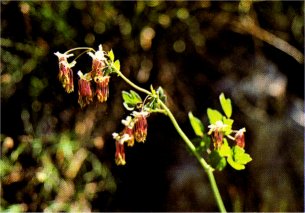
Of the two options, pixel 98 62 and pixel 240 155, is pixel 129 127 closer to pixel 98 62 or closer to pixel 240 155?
pixel 98 62

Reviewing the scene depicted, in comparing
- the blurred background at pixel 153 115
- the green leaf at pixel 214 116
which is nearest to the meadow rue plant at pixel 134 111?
the green leaf at pixel 214 116

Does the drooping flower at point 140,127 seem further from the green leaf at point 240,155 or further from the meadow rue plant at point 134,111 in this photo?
the green leaf at point 240,155

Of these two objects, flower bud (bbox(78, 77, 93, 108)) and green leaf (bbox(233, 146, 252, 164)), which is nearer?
flower bud (bbox(78, 77, 93, 108))

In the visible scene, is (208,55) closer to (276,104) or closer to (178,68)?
(178,68)

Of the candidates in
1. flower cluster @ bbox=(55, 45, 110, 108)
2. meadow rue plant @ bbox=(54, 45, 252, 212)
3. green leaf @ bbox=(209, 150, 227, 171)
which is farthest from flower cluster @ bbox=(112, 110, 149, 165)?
green leaf @ bbox=(209, 150, 227, 171)

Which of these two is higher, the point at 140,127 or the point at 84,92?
the point at 84,92

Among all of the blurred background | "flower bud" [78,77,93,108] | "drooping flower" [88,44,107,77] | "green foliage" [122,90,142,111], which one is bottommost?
the blurred background

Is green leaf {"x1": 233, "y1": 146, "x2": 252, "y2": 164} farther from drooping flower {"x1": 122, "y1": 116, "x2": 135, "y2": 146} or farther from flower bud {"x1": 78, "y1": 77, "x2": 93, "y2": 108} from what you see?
flower bud {"x1": 78, "y1": 77, "x2": 93, "y2": 108}

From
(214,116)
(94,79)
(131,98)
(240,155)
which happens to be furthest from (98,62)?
(240,155)

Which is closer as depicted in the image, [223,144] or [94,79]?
[94,79]

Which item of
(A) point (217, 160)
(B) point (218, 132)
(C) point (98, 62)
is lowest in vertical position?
(A) point (217, 160)
